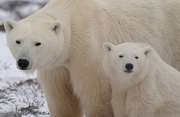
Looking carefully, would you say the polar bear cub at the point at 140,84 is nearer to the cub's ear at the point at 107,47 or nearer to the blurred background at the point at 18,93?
the cub's ear at the point at 107,47

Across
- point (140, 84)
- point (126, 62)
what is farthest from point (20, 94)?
point (126, 62)

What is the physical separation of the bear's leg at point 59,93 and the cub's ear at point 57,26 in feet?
2.53

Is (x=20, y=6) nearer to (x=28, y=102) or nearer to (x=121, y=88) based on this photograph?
(x=28, y=102)

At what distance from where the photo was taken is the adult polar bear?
20.4 ft

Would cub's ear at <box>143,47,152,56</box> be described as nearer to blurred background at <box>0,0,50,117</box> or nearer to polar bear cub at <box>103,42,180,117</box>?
polar bear cub at <box>103,42,180,117</box>

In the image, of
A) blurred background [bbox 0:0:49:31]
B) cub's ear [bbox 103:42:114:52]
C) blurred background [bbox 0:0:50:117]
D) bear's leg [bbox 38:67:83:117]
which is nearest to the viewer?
cub's ear [bbox 103:42:114:52]

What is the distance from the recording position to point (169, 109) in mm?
6250

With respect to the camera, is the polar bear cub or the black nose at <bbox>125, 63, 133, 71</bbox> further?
the polar bear cub

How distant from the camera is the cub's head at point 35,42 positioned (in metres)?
6.04

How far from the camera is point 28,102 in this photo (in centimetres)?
848

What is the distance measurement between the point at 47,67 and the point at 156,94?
1.48 meters

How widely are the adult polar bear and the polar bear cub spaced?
12.8 inches

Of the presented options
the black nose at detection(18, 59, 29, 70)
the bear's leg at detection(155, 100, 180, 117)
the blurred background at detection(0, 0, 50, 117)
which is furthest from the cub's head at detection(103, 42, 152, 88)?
the blurred background at detection(0, 0, 50, 117)

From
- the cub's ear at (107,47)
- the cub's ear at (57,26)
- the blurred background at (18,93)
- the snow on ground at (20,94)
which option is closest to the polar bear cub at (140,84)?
the cub's ear at (107,47)
